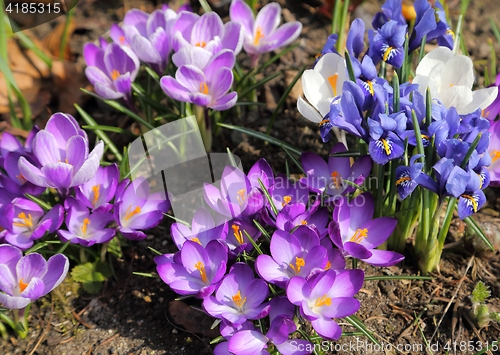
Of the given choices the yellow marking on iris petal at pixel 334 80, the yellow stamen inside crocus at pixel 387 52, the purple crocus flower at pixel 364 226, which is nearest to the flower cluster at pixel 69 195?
the purple crocus flower at pixel 364 226

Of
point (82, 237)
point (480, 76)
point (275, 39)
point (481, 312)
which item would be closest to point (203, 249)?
point (82, 237)

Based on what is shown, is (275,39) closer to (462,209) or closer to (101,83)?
(101,83)

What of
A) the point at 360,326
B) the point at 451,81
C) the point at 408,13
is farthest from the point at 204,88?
the point at 408,13

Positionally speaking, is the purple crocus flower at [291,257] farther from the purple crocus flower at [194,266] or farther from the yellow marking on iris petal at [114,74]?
the yellow marking on iris petal at [114,74]

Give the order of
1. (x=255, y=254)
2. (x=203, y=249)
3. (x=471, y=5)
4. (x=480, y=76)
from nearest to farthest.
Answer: (x=203, y=249) → (x=255, y=254) → (x=480, y=76) → (x=471, y=5)

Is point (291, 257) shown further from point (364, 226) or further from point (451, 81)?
point (451, 81)

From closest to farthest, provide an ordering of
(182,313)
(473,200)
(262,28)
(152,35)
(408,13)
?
(473,200), (182,313), (152,35), (262,28), (408,13)
